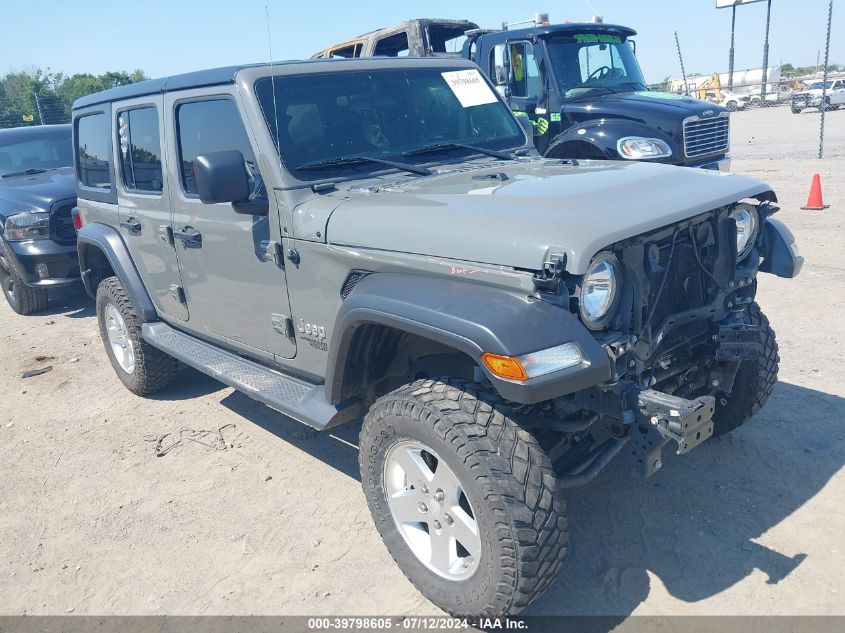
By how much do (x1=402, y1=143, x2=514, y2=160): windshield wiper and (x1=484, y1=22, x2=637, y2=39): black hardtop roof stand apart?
202 inches

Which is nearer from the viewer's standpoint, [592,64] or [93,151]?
[93,151]

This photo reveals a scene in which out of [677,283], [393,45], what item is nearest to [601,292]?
[677,283]

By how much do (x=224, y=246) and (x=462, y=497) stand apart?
76.6 inches

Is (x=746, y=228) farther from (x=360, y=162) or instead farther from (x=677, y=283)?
(x=360, y=162)

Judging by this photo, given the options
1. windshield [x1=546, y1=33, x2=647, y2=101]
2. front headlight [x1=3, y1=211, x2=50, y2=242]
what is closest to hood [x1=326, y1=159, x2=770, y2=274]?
front headlight [x1=3, y1=211, x2=50, y2=242]

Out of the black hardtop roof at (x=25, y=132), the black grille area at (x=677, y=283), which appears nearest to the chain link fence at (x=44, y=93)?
the black hardtop roof at (x=25, y=132)

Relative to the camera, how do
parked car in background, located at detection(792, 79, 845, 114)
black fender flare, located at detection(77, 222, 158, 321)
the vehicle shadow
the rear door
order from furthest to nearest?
parked car in background, located at detection(792, 79, 845, 114), black fender flare, located at detection(77, 222, 158, 321), the rear door, the vehicle shadow

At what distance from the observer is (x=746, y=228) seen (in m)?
3.24

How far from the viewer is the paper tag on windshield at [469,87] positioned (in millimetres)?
4133

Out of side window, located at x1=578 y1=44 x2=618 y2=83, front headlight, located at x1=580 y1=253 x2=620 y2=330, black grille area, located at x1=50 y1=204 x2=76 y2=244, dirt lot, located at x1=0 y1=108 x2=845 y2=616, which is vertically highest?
side window, located at x1=578 y1=44 x2=618 y2=83

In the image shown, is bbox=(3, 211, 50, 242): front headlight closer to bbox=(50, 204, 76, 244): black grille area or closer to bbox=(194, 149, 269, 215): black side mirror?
bbox=(50, 204, 76, 244): black grille area

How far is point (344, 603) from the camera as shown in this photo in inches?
117

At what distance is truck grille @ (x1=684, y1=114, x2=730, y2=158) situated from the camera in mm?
8133

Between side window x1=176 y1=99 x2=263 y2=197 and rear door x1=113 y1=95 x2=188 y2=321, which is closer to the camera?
side window x1=176 y1=99 x2=263 y2=197
